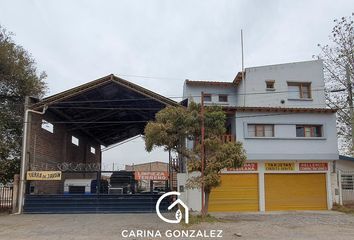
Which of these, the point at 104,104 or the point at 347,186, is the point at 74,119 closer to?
the point at 104,104

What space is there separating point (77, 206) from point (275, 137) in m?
12.1

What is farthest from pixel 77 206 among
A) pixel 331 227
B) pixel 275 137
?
pixel 331 227

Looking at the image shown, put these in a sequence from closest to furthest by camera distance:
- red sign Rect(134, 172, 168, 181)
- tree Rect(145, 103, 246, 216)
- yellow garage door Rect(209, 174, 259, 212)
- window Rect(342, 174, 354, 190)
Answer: tree Rect(145, 103, 246, 216) → red sign Rect(134, 172, 168, 181) → yellow garage door Rect(209, 174, 259, 212) → window Rect(342, 174, 354, 190)

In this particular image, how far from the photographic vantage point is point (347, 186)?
2634 centimetres

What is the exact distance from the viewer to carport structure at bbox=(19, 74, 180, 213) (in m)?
24.8

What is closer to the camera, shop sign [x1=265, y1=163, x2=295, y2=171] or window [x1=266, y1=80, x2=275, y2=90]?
shop sign [x1=265, y1=163, x2=295, y2=171]

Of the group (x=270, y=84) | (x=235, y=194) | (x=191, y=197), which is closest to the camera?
(x=191, y=197)

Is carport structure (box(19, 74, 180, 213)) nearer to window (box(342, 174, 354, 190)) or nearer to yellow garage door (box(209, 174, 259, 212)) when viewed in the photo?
yellow garage door (box(209, 174, 259, 212))

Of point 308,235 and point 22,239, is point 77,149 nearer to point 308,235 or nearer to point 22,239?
point 22,239

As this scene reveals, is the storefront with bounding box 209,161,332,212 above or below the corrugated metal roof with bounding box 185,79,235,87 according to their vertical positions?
below

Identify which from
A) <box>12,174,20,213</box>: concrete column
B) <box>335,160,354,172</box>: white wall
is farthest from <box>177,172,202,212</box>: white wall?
<box>335,160,354,172</box>: white wall

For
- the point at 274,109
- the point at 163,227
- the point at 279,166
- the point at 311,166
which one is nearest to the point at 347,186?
Answer: the point at 311,166

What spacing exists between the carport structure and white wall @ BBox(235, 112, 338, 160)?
480 centimetres

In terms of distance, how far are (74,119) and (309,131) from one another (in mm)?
16635
